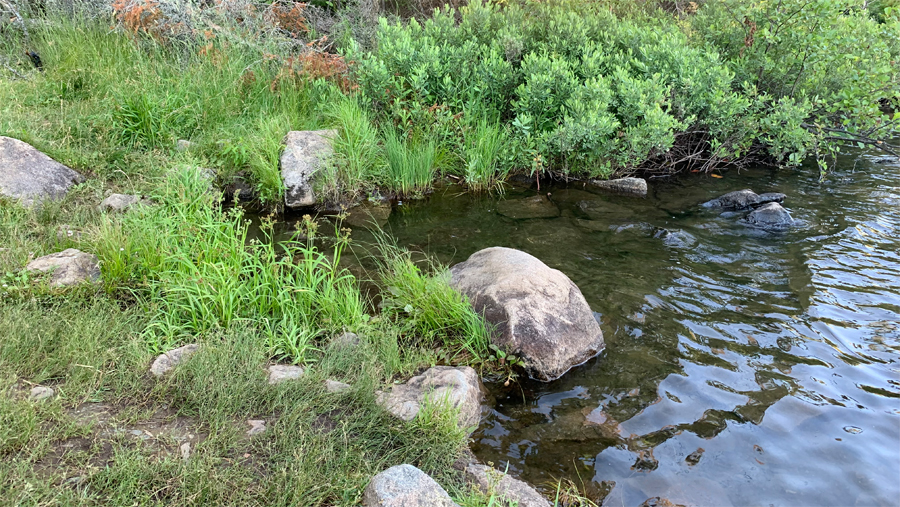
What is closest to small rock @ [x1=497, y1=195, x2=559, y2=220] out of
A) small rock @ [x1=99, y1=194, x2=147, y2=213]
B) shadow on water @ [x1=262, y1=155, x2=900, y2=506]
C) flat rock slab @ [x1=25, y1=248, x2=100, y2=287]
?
shadow on water @ [x1=262, y1=155, x2=900, y2=506]

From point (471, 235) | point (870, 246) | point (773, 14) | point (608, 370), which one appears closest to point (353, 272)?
point (471, 235)

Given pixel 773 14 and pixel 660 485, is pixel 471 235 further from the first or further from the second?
pixel 773 14

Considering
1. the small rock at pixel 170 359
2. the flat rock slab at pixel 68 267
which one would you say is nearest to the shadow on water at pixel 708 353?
the small rock at pixel 170 359

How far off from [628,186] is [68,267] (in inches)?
264

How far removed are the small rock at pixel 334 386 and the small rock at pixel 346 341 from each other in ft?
1.36

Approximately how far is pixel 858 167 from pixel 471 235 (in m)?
6.80

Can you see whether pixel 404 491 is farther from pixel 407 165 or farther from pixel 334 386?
pixel 407 165

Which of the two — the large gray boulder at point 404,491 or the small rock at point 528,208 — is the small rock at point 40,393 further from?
the small rock at point 528,208

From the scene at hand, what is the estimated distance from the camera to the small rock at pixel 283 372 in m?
3.77

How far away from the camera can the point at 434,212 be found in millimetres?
7516

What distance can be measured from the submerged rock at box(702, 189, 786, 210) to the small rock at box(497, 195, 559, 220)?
210 centimetres

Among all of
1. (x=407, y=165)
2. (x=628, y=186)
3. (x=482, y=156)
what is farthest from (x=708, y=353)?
(x=407, y=165)

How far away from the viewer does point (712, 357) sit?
4.65m

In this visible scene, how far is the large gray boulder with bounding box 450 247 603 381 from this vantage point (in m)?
4.48
